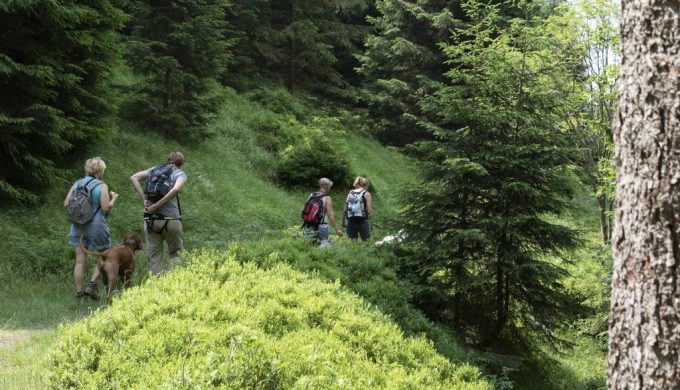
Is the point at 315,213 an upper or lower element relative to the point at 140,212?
upper

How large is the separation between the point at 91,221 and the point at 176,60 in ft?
25.8

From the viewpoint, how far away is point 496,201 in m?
8.45

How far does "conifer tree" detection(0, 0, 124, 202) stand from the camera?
9.45 metres

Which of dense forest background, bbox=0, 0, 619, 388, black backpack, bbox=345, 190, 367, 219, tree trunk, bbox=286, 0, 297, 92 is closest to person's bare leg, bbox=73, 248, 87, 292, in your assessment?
dense forest background, bbox=0, 0, 619, 388

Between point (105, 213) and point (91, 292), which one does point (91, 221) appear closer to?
point (105, 213)

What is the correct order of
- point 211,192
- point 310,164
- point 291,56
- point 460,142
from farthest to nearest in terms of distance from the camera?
1. point 291,56
2. point 310,164
3. point 211,192
4. point 460,142

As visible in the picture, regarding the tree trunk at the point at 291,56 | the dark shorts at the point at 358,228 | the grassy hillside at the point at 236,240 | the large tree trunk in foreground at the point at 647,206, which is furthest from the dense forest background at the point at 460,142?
the tree trunk at the point at 291,56

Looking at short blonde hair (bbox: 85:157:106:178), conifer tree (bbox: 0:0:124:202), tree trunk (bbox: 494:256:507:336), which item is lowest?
tree trunk (bbox: 494:256:507:336)

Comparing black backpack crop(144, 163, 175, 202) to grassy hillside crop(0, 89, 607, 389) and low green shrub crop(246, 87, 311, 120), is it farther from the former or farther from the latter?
low green shrub crop(246, 87, 311, 120)

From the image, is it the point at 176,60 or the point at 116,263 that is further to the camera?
the point at 176,60

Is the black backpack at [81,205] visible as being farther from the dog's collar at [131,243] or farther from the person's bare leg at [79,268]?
the dog's collar at [131,243]

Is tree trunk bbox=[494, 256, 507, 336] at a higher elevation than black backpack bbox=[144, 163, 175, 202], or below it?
below

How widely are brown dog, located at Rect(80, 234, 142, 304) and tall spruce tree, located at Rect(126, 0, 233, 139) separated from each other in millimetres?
8000

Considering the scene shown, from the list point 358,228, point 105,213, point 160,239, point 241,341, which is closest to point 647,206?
point 241,341
